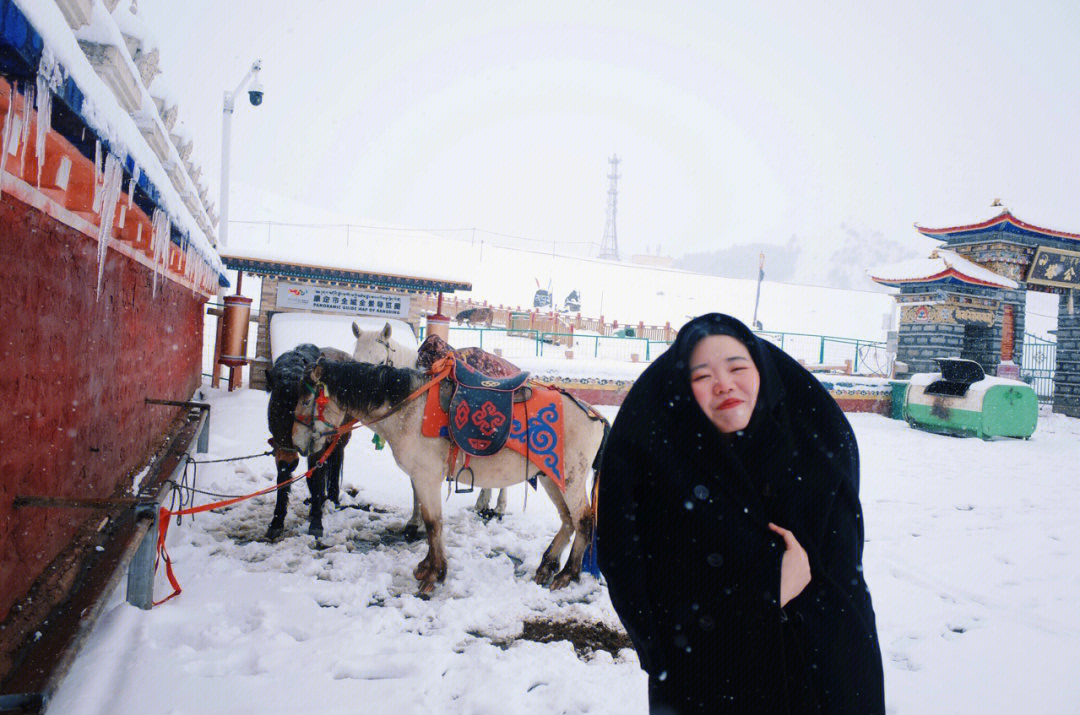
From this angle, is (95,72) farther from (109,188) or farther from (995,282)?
(995,282)

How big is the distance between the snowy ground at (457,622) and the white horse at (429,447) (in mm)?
275

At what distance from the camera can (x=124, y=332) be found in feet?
13.5

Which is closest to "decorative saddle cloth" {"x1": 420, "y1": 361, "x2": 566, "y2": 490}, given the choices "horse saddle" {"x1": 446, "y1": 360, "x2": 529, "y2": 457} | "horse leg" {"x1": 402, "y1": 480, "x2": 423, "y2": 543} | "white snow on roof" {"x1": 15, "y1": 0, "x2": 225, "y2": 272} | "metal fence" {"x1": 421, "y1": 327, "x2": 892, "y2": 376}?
"horse saddle" {"x1": 446, "y1": 360, "x2": 529, "y2": 457}

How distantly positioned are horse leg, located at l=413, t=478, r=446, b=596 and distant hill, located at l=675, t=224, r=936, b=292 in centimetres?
8861

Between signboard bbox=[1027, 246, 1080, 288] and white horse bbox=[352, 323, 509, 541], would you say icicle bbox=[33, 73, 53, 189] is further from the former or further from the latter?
signboard bbox=[1027, 246, 1080, 288]

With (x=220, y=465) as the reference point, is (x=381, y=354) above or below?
above

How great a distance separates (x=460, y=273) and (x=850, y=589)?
39.8 meters

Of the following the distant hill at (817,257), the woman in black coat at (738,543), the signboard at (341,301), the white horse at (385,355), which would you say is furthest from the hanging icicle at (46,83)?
the distant hill at (817,257)

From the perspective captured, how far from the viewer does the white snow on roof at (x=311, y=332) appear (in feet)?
33.3

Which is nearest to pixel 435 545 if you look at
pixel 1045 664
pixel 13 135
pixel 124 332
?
pixel 124 332

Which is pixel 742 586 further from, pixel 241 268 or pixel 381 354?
pixel 241 268

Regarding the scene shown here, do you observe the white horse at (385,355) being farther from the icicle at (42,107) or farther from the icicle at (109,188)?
the icicle at (42,107)

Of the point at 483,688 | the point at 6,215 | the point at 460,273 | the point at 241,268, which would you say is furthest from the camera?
the point at 460,273

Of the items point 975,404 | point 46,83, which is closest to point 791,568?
point 46,83
